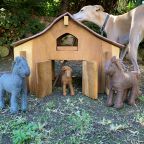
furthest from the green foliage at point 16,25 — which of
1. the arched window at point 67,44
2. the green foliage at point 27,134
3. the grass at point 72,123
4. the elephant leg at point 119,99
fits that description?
the green foliage at point 27,134

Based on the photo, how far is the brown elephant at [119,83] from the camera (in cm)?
370

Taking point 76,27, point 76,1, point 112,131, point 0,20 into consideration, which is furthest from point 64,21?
point 76,1

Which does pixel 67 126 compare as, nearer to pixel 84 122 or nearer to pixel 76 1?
pixel 84 122

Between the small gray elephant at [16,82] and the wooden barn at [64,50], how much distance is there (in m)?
0.40

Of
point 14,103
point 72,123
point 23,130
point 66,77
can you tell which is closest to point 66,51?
point 66,77

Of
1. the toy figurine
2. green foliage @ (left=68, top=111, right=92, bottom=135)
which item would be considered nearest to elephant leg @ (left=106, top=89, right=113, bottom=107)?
green foliage @ (left=68, top=111, right=92, bottom=135)

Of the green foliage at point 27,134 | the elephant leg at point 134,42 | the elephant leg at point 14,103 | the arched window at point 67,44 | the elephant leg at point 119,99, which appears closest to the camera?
the green foliage at point 27,134

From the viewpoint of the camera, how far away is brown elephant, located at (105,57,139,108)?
3.70 m

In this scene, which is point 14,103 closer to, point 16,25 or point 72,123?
point 72,123

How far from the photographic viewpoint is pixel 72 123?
3.44m

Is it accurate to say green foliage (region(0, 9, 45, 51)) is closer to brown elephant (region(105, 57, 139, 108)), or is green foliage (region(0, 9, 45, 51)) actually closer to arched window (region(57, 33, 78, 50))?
arched window (region(57, 33, 78, 50))

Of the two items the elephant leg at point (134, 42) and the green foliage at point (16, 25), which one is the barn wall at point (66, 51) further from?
the green foliage at point (16, 25)

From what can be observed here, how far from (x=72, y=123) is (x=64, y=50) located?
1054 millimetres

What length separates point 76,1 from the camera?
8531 millimetres
